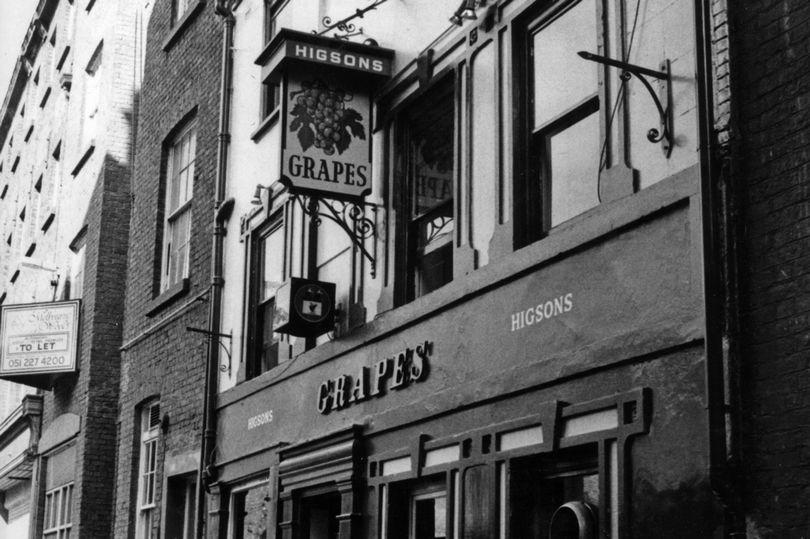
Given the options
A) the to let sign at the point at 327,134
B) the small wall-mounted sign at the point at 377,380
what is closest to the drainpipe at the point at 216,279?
the small wall-mounted sign at the point at 377,380

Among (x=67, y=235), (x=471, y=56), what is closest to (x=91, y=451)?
(x=67, y=235)

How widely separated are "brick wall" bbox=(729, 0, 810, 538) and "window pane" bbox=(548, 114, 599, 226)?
150 centimetres

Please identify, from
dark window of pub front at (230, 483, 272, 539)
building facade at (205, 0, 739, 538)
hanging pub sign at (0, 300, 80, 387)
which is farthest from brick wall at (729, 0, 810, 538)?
hanging pub sign at (0, 300, 80, 387)

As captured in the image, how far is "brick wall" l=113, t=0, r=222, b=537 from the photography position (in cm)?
1562

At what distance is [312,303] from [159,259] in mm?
6391

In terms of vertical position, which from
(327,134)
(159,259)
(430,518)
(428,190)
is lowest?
(430,518)

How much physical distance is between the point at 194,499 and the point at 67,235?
9.82 metres

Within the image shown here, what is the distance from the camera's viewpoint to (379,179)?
11375mm

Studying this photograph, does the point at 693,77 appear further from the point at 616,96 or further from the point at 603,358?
the point at 603,358

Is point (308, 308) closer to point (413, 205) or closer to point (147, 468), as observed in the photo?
point (413, 205)

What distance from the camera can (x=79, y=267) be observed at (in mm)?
22656

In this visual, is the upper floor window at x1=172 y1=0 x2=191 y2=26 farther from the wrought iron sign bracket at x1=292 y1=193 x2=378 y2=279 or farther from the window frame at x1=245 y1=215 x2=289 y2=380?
the wrought iron sign bracket at x1=292 y1=193 x2=378 y2=279

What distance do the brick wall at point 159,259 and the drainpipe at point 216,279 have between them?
391 mm

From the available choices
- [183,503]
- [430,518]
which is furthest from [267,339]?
[430,518]
